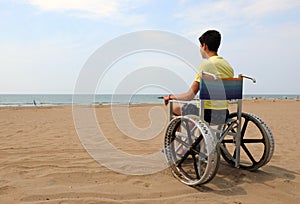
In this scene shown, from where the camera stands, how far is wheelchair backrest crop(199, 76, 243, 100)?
10.2 ft

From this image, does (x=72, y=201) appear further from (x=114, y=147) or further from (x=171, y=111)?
(x=114, y=147)

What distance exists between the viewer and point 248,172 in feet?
11.8

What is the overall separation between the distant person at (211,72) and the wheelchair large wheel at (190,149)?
0.71 feet

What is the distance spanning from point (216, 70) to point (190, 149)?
987 millimetres

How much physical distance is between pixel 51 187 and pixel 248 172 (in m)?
2.40

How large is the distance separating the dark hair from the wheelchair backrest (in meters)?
0.50

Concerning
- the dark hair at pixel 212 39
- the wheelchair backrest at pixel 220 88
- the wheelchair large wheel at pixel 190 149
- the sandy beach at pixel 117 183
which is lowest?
the sandy beach at pixel 117 183

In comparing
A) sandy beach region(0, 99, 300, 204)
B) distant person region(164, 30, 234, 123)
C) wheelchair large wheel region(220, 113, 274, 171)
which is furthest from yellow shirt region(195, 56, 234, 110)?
sandy beach region(0, 99, 300, 204)

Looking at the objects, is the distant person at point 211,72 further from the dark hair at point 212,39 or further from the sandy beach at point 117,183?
the sandy beach at point 117,183

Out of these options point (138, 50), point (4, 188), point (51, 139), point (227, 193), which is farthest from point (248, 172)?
point (51, 139)

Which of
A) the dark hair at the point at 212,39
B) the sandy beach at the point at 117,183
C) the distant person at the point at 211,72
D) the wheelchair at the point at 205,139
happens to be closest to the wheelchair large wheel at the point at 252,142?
the wheelchair at the point at 205,139

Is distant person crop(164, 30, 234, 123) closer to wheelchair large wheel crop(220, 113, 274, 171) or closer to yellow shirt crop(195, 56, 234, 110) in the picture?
yellow shirt crop(195, 56, 234, 110)

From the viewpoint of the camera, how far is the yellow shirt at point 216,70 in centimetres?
326

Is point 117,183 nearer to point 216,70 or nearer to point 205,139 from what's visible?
point 205,139
